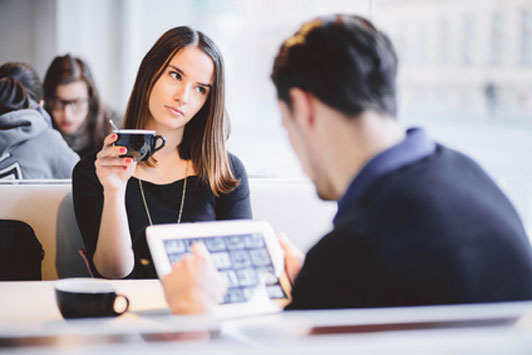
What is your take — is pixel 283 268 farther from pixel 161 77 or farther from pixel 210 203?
pixel 161 77

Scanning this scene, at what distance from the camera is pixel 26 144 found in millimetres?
2117

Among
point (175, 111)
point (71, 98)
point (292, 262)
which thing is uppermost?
point (175, 111)

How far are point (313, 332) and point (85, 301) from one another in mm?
591

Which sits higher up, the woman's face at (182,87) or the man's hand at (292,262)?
the woman's face at (182,87)

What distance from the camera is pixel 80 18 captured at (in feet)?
15.7

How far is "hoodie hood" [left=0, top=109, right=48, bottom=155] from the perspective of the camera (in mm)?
2055

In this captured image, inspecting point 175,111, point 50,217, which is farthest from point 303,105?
point 50,217

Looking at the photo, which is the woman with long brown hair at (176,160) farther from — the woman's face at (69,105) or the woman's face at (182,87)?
the woman's face at (69,105)

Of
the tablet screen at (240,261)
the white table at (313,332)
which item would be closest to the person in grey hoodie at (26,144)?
the tablet screen at (240,261)

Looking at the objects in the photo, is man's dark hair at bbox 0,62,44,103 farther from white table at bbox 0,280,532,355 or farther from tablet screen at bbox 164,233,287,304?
white table at bbox 0,280,532,355

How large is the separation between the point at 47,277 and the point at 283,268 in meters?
1.02

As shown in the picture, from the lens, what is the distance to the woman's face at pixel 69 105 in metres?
3.08

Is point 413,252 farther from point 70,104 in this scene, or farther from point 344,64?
point 70,104

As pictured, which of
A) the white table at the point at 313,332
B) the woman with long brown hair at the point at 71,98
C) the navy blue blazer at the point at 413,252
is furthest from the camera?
the woman with long brown hair at the point at 71,98
